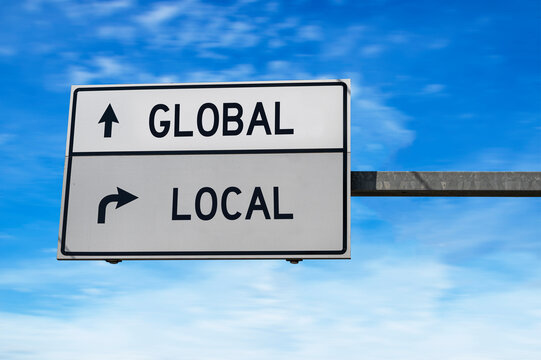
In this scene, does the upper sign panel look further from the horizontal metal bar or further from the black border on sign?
the horizontal metal bar

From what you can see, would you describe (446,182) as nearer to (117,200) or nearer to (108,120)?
(117,200)

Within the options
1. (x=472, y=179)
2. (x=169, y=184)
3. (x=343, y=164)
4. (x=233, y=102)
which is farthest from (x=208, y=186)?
(x=472, y=179)

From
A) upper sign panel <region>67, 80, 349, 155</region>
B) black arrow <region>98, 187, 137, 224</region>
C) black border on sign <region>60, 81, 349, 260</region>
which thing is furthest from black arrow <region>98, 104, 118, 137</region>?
black arrow <region>98, 187, 137, 224</region>

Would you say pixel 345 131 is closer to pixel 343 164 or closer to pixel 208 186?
pixel 343 164

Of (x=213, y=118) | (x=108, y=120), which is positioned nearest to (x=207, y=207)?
(x=213, y=118)

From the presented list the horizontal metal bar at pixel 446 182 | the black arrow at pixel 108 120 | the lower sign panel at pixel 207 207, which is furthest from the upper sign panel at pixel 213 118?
the horizontal metal bar at pixel 446 182
